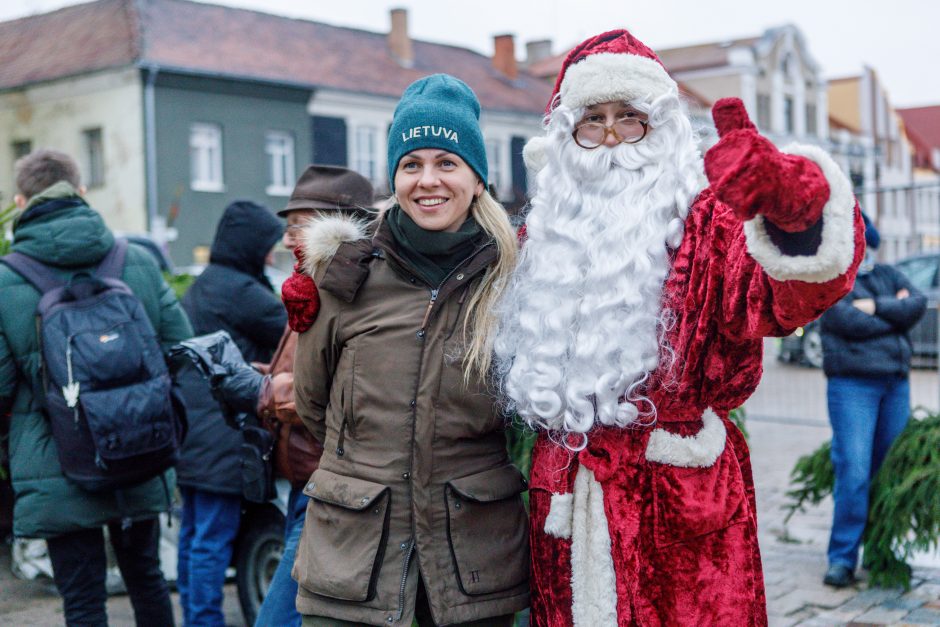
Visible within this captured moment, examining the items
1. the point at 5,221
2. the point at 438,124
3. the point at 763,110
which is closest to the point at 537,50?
the point at 763,110

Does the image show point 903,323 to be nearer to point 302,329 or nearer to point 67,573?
point 302,329

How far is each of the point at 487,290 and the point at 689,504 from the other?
0.76 metres

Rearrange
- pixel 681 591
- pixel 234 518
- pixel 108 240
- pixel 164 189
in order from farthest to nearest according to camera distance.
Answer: pixel 164 189, pixel 234 518, pixel 108 240, pixel 681 591

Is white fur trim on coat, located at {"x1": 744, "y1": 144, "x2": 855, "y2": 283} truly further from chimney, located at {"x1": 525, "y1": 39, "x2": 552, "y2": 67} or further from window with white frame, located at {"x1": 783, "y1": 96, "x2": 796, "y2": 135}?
window with white frame, located at {"x1": 783, "y1": 96, "x2": 796, "y2": 135}

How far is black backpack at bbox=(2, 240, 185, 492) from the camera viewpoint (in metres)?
3.59

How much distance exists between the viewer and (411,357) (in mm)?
2703

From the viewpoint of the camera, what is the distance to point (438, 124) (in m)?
2.82

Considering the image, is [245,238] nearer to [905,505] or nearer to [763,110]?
[905,505]

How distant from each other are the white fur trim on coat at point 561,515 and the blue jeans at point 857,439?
316 centimetres

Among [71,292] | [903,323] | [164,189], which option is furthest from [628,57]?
[164,189]

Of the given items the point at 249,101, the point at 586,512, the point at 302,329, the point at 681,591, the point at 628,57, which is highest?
the point at 249,101

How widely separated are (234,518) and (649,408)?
2615 mm

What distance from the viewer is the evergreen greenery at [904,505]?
498 centimetres

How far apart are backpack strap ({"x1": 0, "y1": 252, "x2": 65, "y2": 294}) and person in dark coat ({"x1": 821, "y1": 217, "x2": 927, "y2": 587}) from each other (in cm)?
373
